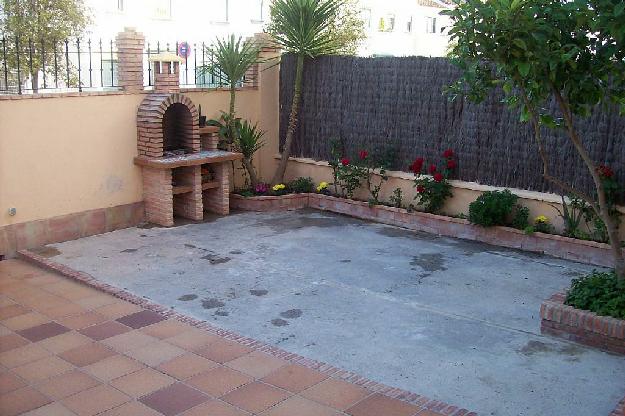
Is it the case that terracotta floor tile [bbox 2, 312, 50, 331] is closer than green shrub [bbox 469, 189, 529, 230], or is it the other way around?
terracotta floor tile [bbox 2, 312, 50, 331]

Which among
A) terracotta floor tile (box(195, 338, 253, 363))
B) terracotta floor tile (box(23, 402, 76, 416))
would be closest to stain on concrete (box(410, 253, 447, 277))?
terracotta floor tile (box(195, 338, 253, 363))

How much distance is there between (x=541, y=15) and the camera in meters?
4.82

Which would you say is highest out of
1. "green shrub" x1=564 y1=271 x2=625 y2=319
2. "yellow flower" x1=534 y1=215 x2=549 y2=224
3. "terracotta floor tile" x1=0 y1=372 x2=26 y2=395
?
"yellow flower" x1=534 y1=215 x2=549 y2=224

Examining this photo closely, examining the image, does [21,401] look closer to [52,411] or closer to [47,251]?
[52,411]

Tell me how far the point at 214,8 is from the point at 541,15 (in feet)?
67.0

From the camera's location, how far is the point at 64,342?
547 centimetres

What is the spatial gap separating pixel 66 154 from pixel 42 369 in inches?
161

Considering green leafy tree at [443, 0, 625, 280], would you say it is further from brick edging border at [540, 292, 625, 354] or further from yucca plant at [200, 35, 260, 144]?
yucca plant at [200, 35, 260, 144]

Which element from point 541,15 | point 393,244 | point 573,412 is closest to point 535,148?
point 393,244

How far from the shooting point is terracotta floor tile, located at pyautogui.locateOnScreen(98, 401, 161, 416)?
4324 mm

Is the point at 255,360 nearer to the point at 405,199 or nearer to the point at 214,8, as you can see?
the point at 405,199

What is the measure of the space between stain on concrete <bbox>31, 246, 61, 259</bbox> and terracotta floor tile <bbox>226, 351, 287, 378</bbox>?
3.70 metres

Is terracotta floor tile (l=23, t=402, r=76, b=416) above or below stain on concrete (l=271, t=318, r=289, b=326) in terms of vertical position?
below

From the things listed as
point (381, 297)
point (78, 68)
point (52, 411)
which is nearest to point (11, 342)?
point (52, 411)
